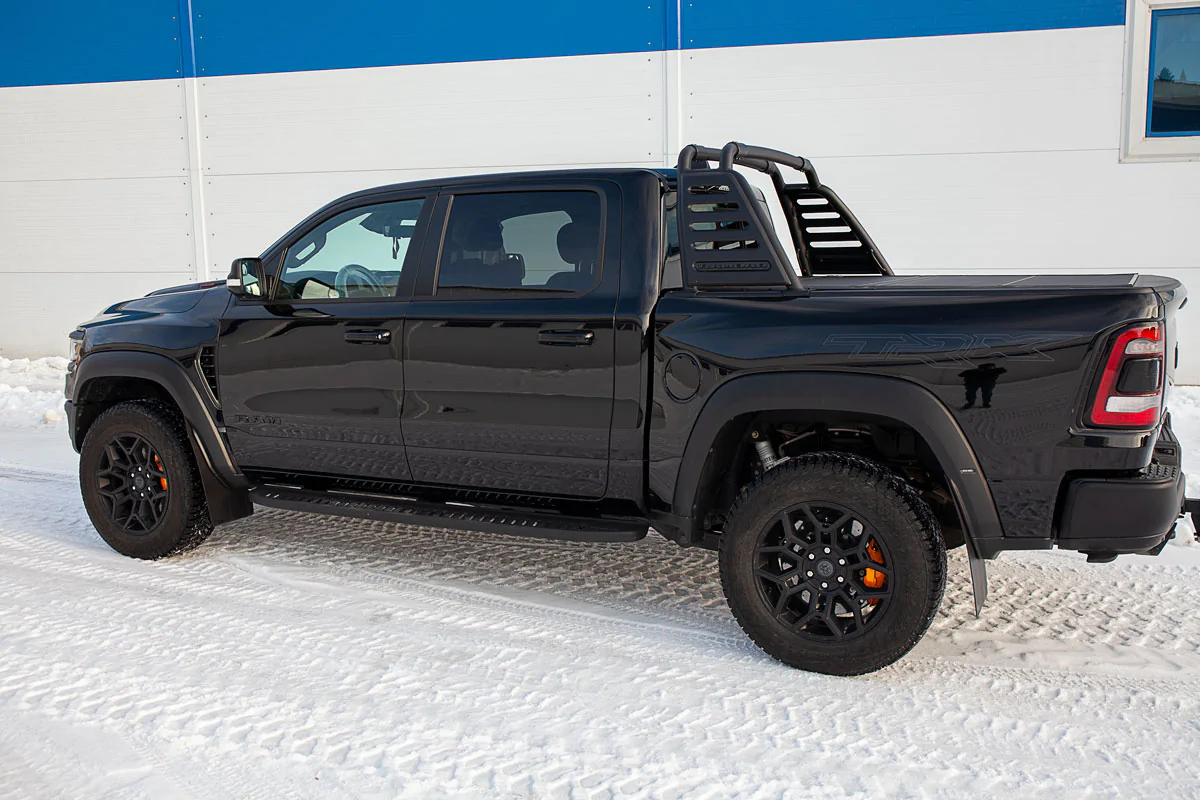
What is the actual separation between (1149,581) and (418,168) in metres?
7.32

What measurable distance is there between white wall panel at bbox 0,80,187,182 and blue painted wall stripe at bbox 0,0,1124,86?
15 cm

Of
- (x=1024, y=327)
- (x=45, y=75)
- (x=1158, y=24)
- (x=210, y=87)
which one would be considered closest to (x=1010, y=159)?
(x=1158, y=24)

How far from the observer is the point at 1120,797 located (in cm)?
265

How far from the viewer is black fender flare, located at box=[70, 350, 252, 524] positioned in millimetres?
4637

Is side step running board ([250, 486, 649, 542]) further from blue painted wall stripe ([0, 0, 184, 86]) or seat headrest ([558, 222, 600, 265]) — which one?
blue painted wall stripe ([0, 0, 184, 86])

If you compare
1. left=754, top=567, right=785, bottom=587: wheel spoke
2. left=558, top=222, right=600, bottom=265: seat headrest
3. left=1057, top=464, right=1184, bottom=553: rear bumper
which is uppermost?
left=558, top=222, right=600, bottom=265: seat headrest

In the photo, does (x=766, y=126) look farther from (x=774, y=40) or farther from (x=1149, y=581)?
(x=1149, y=581)

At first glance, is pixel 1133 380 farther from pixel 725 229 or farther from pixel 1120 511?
pixel 725 229

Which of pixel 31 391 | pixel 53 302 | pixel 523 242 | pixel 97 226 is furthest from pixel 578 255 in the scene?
pixel 53 302

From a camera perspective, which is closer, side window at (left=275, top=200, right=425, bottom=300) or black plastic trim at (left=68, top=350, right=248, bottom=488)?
side window at (left=275, top=200, right=425, bottom=300)

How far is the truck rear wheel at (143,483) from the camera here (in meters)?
4.69

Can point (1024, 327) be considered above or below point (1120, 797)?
above

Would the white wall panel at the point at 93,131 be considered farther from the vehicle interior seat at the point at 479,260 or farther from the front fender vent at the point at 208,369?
the vehicle interior seat at the point at 479,260

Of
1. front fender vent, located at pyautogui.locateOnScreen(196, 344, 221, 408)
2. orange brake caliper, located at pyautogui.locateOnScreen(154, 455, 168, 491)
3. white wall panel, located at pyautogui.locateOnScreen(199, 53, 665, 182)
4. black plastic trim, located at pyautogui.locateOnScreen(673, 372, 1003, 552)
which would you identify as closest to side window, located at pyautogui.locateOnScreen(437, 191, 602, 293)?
black plastic trim, located at pyautogui.locateOnScreen(673, 372, 1003, 552)
